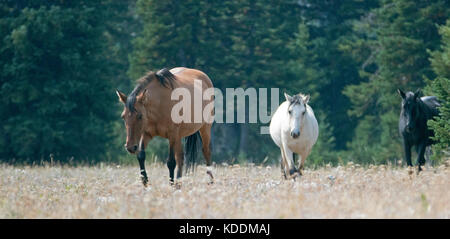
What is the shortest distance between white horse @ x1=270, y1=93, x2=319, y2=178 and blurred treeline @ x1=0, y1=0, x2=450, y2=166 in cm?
985

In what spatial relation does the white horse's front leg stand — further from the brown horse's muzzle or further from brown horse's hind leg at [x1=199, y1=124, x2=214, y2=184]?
the brown horse's muzzle

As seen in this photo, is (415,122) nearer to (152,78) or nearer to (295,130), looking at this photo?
(295,130)

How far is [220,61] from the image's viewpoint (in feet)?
102

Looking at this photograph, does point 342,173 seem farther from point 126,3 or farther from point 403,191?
point 126,3

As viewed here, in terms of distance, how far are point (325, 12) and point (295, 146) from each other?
2662cm

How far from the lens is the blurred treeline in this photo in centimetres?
2652

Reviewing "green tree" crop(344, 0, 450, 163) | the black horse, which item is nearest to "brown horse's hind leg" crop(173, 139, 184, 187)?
the black horse

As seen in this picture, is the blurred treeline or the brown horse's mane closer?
the brown horse's mane

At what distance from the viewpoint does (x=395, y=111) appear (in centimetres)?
2912

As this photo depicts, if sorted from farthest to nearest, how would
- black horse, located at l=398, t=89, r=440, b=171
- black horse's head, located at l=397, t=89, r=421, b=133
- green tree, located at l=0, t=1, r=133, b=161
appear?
green tree, located at l=0, t=1, r=133, b=161, black horse, located at l=398, t=89, r=440, b=171, black horse's head, located at l=397, t=89, r=421, b=133

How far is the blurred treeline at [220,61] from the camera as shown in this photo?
26516mm

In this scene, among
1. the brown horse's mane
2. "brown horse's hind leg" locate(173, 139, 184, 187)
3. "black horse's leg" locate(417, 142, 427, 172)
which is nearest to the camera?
the brown horse's mane

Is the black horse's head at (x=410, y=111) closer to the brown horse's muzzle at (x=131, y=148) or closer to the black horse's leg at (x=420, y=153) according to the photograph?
the black horse's leg at (x=420, y=153)
